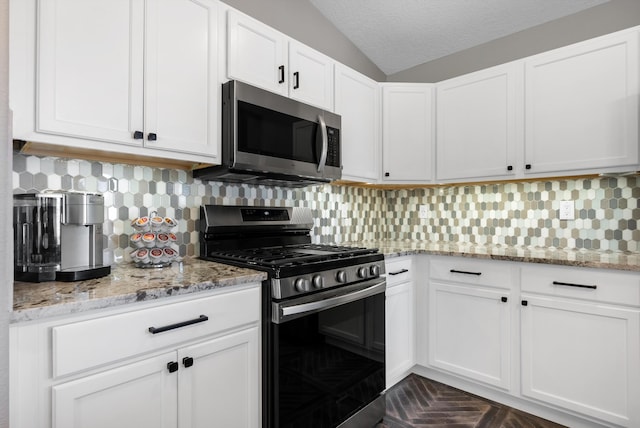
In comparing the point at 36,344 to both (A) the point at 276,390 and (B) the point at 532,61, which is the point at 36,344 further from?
(B) the point at 532,61

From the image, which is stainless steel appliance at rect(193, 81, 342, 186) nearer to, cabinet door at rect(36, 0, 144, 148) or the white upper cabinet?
the white upper cabinet

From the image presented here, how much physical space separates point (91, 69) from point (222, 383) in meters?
1.33

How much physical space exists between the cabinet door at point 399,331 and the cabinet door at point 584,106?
3.96 ft

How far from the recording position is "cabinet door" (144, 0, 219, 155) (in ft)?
5.03

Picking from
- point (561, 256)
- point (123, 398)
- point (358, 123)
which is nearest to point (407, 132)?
point (358, 123)

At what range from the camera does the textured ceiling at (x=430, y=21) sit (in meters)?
2.48

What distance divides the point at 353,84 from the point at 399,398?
86.5 inches

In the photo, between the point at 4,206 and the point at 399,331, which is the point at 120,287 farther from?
the point at 399,331

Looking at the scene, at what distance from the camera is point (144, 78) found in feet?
4.93

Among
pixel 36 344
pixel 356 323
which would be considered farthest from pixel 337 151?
pixel 36 344

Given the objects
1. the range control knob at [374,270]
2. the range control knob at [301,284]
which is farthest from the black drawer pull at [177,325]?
the range control knob at [374,270]

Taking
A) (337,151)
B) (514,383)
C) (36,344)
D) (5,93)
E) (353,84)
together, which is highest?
(353,84)

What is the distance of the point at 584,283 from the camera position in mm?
1868

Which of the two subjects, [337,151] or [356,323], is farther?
[337,151]
